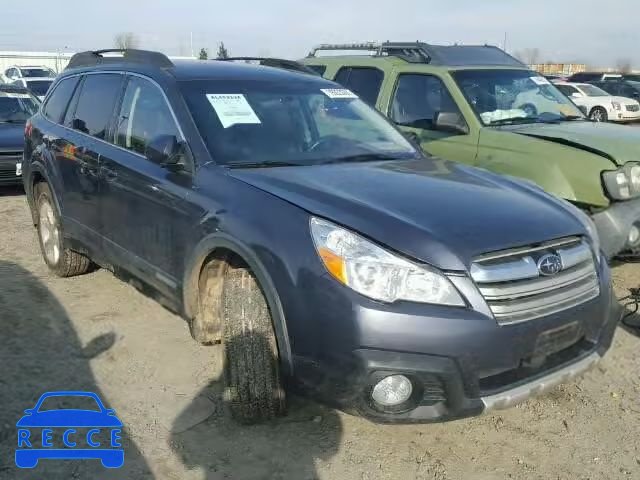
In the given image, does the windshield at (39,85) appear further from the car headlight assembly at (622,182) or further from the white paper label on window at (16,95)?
the car headlight assembly at (622,182)

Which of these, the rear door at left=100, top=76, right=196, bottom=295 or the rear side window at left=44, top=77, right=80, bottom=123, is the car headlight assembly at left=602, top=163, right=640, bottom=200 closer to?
the rear door at left=100, top=76, right=196, bottom=295

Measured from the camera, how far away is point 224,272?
3391 mm

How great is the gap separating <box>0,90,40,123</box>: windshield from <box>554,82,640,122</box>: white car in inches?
674

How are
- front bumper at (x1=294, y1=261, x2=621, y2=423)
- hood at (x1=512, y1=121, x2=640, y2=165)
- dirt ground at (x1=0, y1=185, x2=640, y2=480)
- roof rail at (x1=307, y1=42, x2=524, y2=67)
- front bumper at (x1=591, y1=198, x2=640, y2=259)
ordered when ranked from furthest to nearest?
roof rail at (x1=307, y1=42, x2=524, y2=67), hood at (x1=512, y1=121, x2=640, y2=165), front bumper at (x1=591, y1=198, x2=640, y2=259), dirt ground at (x1=0, y1=185, x2=640, y2=480), front bumper at (x1=294, y1=261, x2=621, y2=423)

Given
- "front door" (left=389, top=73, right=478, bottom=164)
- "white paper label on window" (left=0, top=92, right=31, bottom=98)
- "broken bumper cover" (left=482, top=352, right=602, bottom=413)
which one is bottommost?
"white paper label on window" (left=0, top=92, right=31, bottom=98)

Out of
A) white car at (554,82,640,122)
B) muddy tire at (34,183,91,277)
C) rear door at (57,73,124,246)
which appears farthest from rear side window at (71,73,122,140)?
white car at (554,82,640,122)

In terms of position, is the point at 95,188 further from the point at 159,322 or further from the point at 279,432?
the point at 279,432

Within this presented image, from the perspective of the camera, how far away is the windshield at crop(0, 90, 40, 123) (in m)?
9.80

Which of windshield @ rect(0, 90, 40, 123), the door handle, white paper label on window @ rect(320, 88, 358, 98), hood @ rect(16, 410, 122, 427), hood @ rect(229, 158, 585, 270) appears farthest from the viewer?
windshield @ rect(0, 90, 40, 123)

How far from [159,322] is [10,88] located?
7772mm

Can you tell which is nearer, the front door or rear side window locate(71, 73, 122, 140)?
rear side window locate(71, 73, 122, 140)

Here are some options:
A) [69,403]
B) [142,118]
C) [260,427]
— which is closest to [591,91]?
[142,118]

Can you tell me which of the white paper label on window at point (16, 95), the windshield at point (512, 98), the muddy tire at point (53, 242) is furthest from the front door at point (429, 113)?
the white paper label on window at point (16, 95)

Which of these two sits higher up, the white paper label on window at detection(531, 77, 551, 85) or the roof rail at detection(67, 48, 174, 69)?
the roof rail at detection(67, 48, 174, 69)
